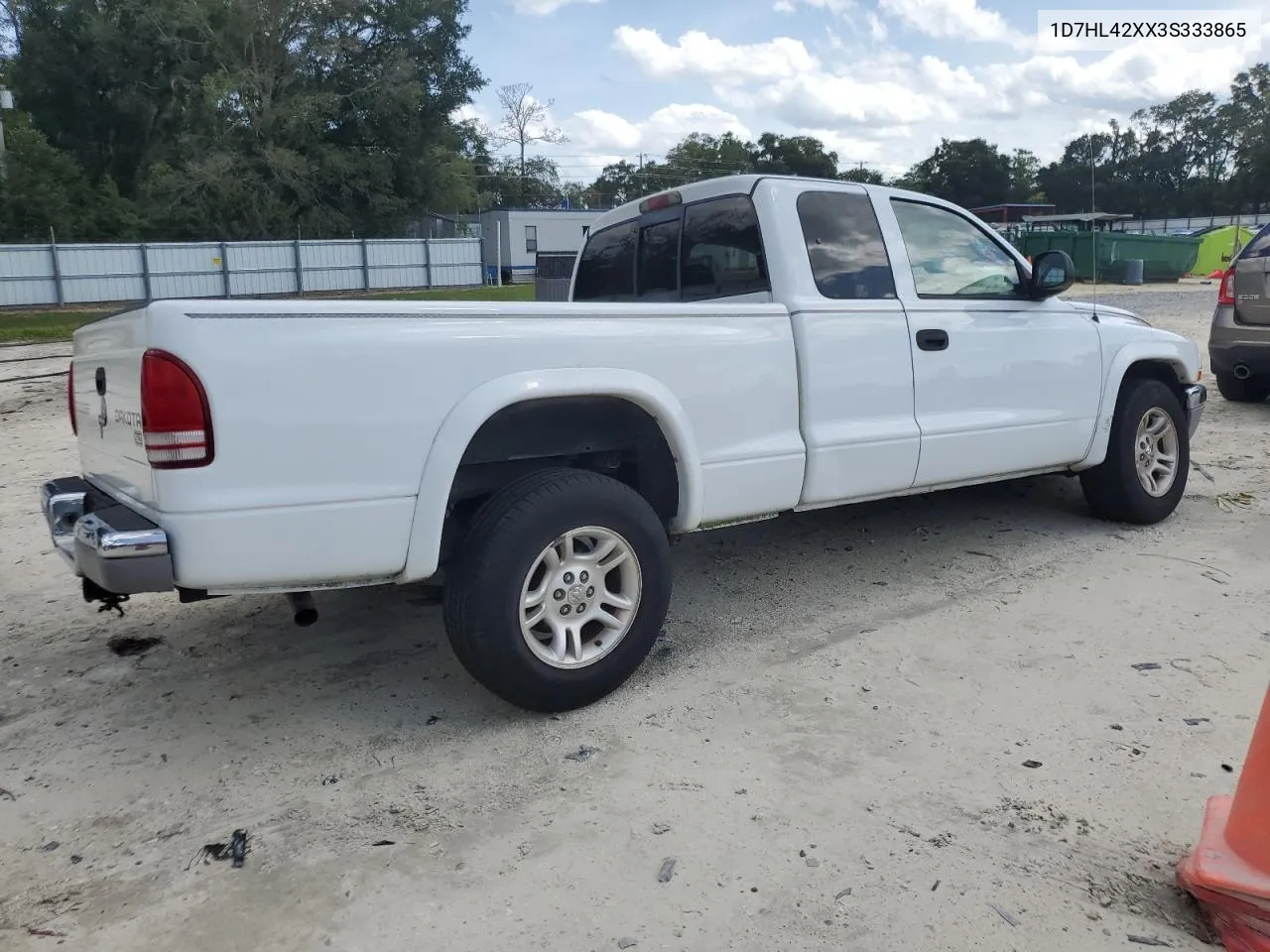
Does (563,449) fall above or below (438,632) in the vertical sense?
above

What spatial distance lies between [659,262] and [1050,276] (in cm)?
191

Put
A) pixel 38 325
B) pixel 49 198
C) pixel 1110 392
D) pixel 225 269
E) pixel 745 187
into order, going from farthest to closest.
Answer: pixel 49 198 → pixel 225 269 → pixel 38 325 → pixel 1110 392 → pixel 745 187

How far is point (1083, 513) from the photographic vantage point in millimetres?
5852

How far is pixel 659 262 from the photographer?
4.78m

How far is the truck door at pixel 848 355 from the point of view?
4.02 metres

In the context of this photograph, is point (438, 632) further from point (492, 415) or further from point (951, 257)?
point (951, 257)

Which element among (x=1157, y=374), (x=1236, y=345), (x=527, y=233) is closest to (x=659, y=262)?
(x=1157, y=374)

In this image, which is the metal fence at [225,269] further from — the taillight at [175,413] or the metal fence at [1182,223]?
the metal fence at [1182,223]

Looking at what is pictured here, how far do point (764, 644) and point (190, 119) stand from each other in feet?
147

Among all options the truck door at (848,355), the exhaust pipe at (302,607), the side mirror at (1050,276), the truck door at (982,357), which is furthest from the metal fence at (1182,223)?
the exhaust pipe at (302,607)

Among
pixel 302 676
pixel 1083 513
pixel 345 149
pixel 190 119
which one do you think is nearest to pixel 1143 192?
pixel 345 149

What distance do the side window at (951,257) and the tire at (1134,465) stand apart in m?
1.08

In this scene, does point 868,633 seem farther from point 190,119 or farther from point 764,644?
point 190,119

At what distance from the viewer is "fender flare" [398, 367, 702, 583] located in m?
3.06
